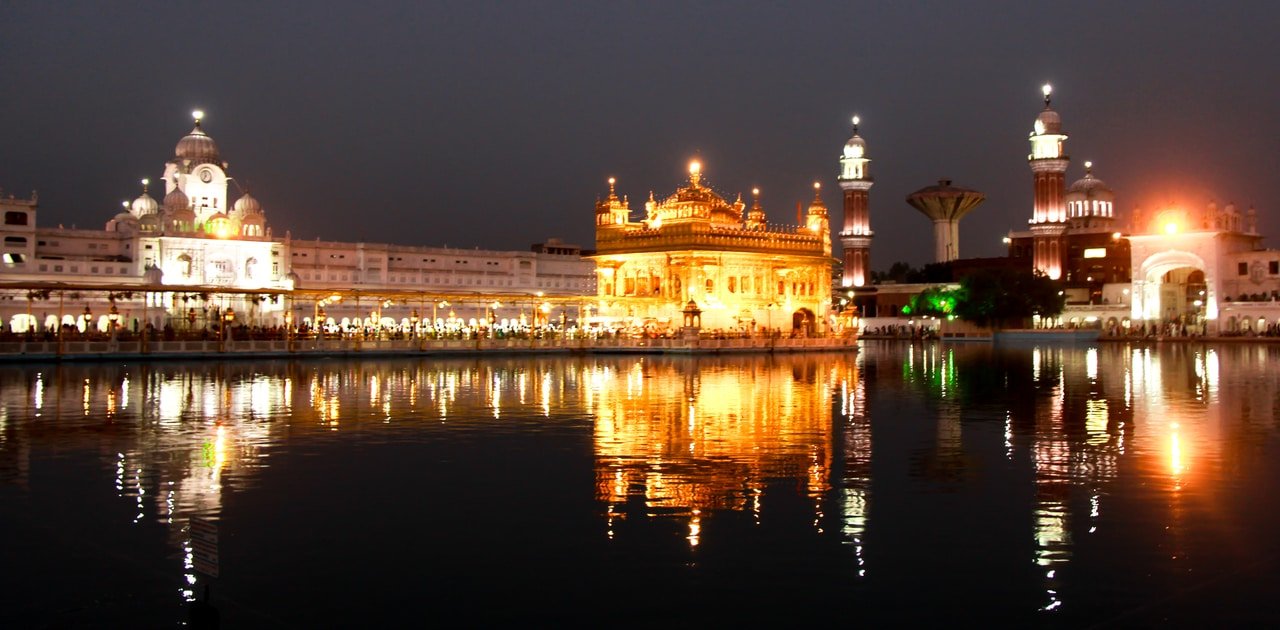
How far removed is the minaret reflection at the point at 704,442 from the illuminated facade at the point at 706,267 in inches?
932

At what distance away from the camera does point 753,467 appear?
43.7 ft

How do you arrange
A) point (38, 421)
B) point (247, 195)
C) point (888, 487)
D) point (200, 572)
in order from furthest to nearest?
point (247, 195) < point (38, 421) < point (888, 487) < point (200, 572)

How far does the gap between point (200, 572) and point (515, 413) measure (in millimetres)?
11462

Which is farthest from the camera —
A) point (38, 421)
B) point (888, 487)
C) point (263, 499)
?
point (38, 421)

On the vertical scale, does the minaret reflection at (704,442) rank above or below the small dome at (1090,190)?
below

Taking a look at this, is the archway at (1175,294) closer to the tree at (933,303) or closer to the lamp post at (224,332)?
the tree at (933,303)

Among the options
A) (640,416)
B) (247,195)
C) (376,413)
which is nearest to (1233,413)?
(640,416)

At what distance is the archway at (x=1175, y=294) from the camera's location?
74.1 meters

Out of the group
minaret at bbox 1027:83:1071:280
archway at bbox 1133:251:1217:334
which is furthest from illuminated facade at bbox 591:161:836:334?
minaret at bbox 1027:83:1071:280

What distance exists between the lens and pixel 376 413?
19.8 m

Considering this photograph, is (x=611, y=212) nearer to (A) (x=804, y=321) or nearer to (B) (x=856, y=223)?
(A) (x=804, y=321)

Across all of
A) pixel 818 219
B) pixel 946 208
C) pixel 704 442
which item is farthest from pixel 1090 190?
pixel 704 442

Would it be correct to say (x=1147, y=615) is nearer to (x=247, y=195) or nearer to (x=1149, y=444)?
(x=1149, y=444)

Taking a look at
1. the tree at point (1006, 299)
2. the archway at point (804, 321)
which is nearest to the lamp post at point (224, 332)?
the archway at point (804, 321)
